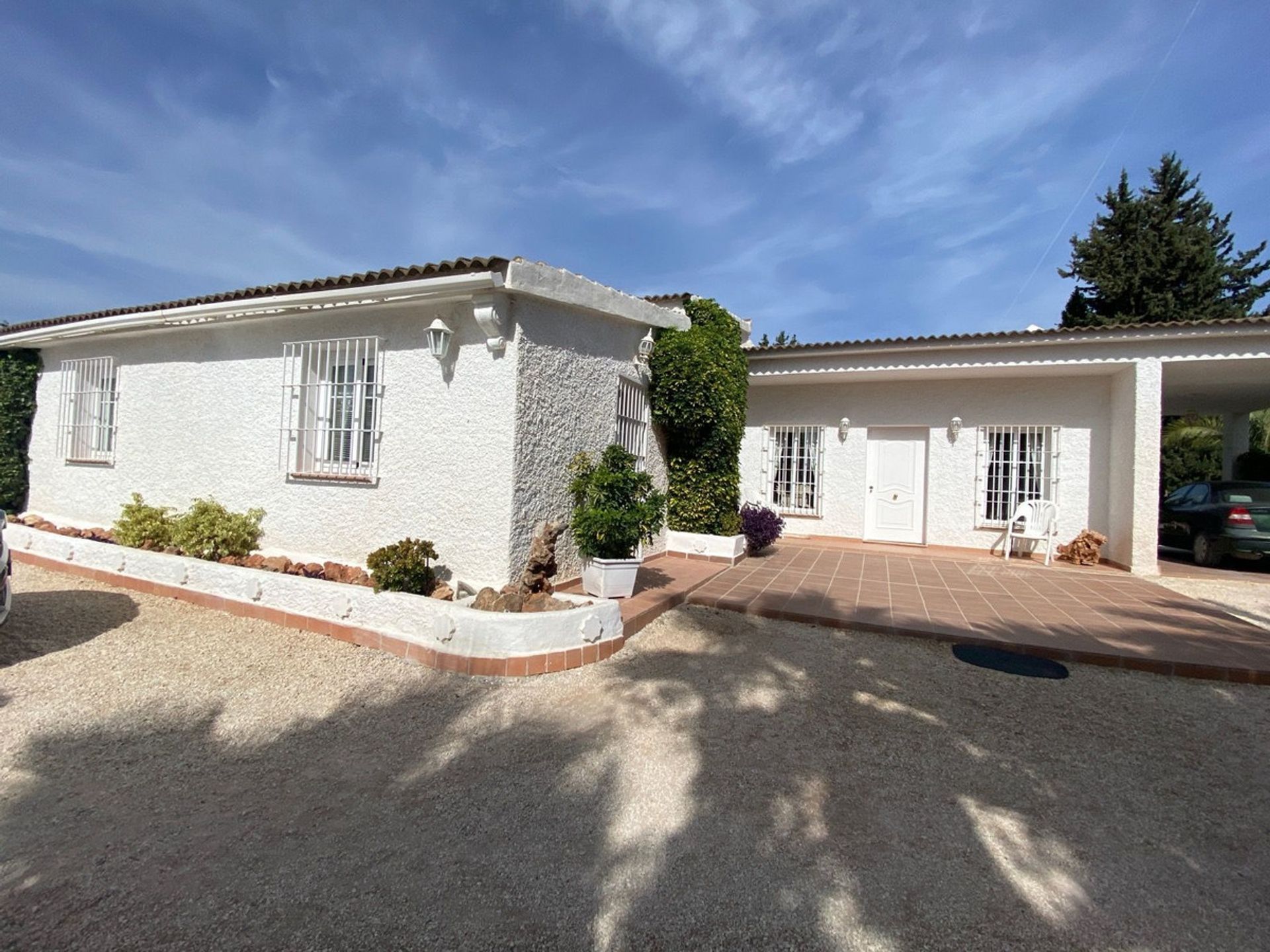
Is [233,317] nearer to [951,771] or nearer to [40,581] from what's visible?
[40,581]

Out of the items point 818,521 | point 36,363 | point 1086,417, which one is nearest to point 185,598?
point 36,363

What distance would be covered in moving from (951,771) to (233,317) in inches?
318

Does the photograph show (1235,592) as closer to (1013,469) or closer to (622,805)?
(1013,469)

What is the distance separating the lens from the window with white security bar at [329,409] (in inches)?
249

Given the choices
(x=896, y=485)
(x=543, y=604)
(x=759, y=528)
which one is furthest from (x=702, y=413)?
(x=896, y=485)

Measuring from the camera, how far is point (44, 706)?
12.3 ft

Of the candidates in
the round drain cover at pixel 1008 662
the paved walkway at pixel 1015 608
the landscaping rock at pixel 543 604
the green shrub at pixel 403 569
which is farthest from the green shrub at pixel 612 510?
the round drain cover at pixel 1008 662

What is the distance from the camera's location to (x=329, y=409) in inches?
262

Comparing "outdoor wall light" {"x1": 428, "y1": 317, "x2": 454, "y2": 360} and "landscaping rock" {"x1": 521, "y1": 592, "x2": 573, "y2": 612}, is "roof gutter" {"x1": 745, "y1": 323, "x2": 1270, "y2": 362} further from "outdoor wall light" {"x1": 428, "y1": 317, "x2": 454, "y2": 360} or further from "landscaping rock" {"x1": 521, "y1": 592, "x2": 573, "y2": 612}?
"landscaping rock" {"x1": 521, "y1": 592, "x2": 573, "y2": 612}

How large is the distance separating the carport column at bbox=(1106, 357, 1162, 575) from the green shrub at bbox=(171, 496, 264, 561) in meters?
11.6

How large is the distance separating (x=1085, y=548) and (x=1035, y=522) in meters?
0.77

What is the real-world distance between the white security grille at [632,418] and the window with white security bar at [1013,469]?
6.38 metres

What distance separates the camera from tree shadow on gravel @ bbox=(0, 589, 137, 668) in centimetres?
463

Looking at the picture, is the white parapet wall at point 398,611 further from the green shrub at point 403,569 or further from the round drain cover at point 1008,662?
the round drain cover at point 1008,662
